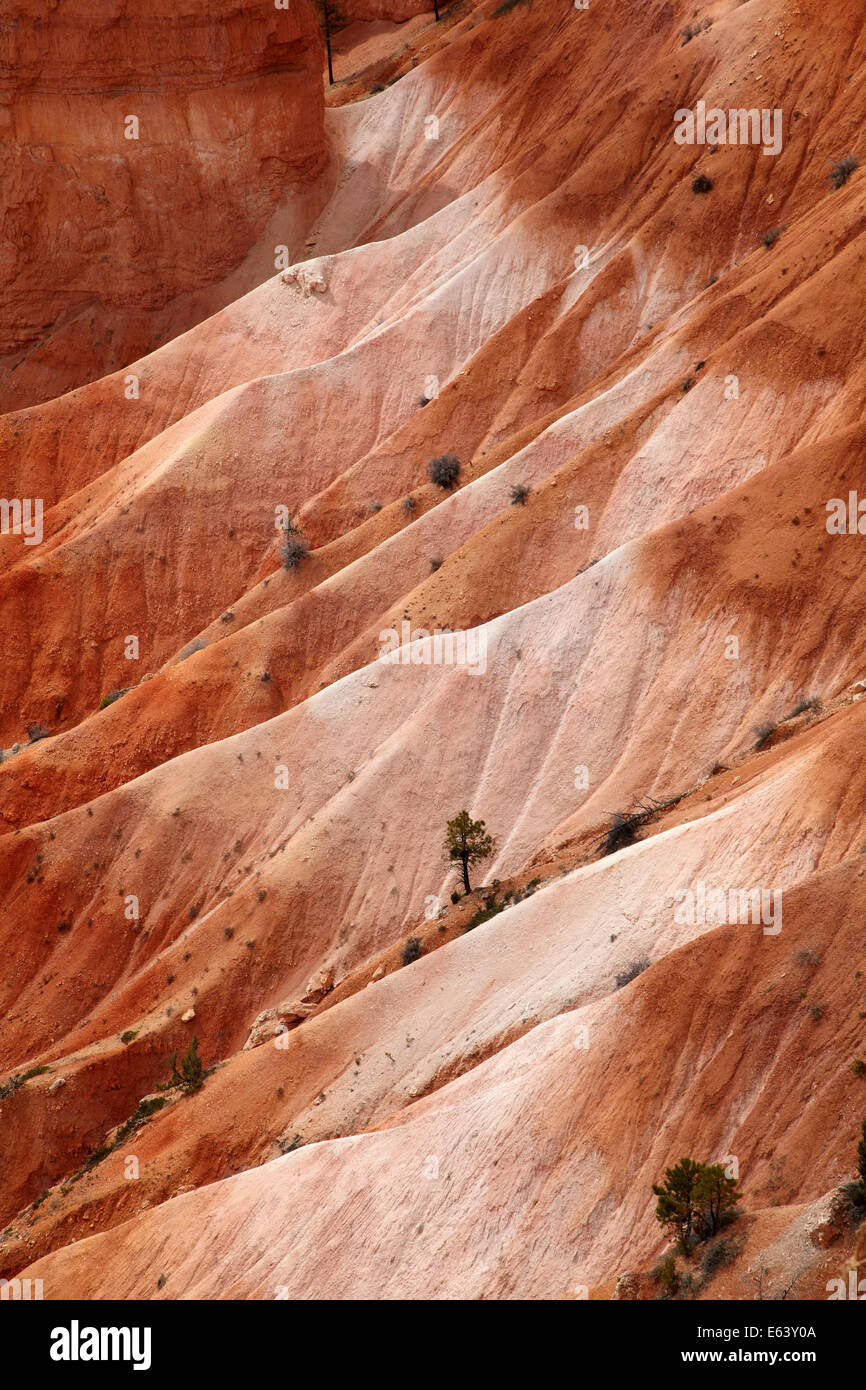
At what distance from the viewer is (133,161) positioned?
4497 centimetres

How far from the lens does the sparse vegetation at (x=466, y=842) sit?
24672 millimetres

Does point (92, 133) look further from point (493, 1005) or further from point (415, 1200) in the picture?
point (415, 1200)

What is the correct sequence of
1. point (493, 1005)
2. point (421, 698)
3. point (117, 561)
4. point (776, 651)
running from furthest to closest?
point (117, 561) < point (421, 698) < point (776, 651) < point (493, 1005)

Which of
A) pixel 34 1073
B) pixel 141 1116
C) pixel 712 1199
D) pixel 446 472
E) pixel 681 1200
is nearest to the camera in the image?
pixel 712 1199

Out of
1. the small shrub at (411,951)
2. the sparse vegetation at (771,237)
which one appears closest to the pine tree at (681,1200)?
the small shrub at (411,951)

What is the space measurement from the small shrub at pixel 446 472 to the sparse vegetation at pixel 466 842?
11534 millimetres

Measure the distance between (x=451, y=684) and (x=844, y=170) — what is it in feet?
48.2

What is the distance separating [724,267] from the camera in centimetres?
3472

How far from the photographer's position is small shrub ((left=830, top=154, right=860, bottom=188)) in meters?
33.2

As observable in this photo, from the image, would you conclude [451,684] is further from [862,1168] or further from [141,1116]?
[862,1168]

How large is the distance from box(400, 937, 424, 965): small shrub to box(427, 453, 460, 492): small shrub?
45.0ft

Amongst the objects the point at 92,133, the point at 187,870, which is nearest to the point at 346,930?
the point at 187,870

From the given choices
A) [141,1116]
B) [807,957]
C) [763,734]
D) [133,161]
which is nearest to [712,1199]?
[807,957]

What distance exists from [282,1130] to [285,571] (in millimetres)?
16441
